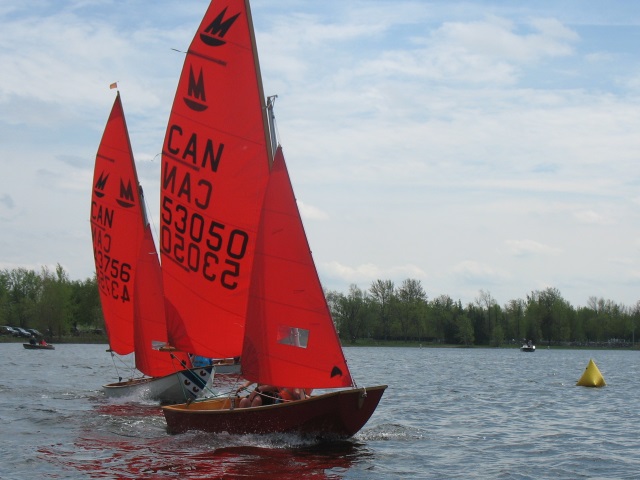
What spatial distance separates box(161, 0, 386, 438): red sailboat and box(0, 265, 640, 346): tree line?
113476 mm

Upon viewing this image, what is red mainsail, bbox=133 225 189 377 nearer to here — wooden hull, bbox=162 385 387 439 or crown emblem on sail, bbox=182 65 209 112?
crown emblem on sail, bbox=182 65 209 112

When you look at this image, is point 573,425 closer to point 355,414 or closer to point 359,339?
point 355,414

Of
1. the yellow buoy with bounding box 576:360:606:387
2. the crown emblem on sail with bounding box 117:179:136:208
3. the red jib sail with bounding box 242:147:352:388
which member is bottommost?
the yellow buoy with bounding box 576:360:606:387

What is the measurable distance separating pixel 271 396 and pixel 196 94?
307 inches

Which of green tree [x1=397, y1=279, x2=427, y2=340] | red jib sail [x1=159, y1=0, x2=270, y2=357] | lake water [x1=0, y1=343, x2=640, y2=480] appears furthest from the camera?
green tree [x1=397, y1=279, x2=427, y2=340]

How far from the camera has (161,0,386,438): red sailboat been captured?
20141 mm

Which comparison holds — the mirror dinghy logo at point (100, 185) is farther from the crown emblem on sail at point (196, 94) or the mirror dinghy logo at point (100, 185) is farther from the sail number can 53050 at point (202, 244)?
the crown emblem on sail at point (196, 94)

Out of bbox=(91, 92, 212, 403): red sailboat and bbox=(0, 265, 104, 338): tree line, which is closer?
bbox=(91, 92, 212, 403): red sailboat

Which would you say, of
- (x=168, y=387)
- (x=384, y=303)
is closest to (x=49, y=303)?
(x=384, y=303)

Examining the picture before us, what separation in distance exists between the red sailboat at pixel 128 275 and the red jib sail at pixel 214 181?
5.25 metres

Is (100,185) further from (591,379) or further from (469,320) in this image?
(469,320)

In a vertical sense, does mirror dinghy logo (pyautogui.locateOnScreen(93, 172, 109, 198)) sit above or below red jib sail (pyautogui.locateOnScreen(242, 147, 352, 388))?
above

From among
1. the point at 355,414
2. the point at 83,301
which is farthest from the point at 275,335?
the point at 83,301

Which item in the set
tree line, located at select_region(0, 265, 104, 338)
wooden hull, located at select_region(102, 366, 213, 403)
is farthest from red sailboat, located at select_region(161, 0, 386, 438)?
tree line, located at select_region(0, 265, 104, 338)
